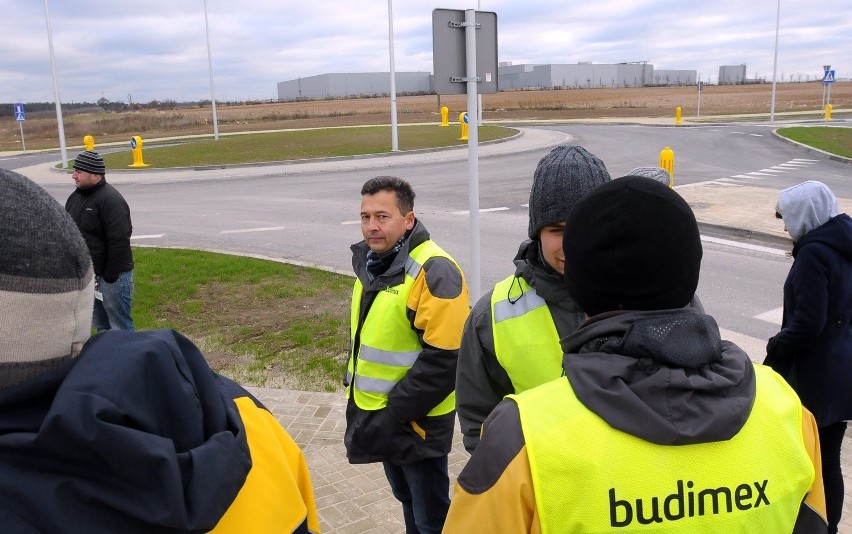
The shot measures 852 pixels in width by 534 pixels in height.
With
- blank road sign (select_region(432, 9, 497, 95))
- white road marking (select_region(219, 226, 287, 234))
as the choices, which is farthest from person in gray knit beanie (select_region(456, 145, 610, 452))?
white road marking (select_region(219, 226, 287, 234))

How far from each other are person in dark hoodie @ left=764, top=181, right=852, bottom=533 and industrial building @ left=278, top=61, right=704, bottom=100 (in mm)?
110728

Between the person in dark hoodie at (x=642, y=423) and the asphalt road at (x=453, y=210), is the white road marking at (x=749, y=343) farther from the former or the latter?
the person in dark hoodie at (x=642, y=423)

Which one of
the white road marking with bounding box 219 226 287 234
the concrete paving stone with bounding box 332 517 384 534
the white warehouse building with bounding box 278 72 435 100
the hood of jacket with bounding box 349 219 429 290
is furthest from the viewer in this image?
the white warehouse building with bounding box 278 72 435 100

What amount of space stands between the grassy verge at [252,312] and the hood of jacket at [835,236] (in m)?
3.85

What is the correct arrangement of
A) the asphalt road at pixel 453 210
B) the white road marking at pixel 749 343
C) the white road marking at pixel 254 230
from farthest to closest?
the white road marking at pixel 254 230 < the asphalt road at pixel 453 210 < the white road marking at pixel 749 343

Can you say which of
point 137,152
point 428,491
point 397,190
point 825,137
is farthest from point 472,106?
point 825,137

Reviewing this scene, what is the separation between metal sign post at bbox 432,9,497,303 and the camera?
5770 mm

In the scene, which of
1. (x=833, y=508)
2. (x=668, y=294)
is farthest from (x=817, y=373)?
(x=668, y=294)

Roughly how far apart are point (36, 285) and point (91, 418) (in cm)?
27

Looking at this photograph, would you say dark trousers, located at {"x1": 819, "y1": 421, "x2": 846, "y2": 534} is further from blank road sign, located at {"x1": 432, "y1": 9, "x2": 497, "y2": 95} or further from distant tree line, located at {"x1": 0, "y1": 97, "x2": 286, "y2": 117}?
distant tree line, located at {"x1": 0, "y1": 97, "x2": 286, "y2": 117}

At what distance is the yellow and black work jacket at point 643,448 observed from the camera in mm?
1370

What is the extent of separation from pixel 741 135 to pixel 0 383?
33381 mm

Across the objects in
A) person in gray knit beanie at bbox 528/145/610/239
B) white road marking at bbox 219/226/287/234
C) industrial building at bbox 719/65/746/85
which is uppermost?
industrial building at bbox 719/65/746/85

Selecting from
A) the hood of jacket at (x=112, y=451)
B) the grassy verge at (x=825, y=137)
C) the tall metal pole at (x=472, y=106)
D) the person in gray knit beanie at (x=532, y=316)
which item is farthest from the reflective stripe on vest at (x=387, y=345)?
the grassy verge at (x=825, y=137)
